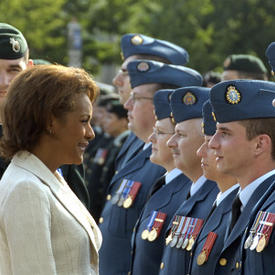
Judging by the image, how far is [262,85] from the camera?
5.46 metres

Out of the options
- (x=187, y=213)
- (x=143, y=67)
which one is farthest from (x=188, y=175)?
(x=143, y=67)

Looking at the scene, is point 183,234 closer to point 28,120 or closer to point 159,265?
point 159,265

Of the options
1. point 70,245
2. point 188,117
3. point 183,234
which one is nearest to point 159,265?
point 183,234

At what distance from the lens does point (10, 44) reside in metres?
6.07

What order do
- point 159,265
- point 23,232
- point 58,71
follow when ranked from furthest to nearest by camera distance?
point 159,265 → point 58,71 → point 23,232

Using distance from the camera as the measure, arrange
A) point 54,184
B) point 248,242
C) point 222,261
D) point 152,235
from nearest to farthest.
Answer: point 54,184 → point 248,242 → point 222,261 → point 152,235

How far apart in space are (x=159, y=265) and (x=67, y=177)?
96 cm

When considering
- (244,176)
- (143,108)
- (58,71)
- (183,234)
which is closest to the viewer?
(58,71)

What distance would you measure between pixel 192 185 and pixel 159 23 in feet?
60.8

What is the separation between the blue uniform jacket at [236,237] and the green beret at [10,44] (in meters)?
1.85

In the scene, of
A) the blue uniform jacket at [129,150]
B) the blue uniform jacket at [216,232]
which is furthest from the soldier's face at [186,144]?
the blue uniform jacket at [129,150]

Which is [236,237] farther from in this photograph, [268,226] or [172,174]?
[172,174]

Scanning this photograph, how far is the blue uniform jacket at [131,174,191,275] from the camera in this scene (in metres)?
6.50

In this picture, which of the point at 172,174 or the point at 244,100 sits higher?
the point at 244,100
